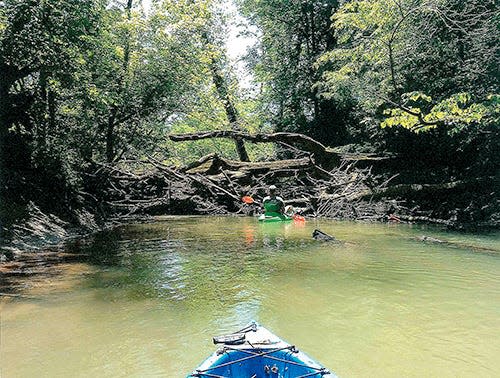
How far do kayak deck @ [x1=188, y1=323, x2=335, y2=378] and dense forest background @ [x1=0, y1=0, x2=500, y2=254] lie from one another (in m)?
8.55

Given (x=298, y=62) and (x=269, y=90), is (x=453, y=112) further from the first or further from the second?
(x=269, y=90)

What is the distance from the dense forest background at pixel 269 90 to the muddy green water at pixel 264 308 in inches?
163

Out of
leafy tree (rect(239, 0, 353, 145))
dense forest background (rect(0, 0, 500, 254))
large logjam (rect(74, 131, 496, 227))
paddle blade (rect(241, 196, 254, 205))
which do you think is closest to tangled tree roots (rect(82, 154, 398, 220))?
large logjam (rect(74, 131, 496, 227))

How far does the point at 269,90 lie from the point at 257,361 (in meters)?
22.6

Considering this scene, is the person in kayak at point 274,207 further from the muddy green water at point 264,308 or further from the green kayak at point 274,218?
the muddy green water at point 264,308

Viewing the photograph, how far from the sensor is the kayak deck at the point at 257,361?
369 cm

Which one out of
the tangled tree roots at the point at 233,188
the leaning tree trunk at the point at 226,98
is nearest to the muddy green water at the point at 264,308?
the tangled tree roots at the point at 233,188

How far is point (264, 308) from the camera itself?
618cm

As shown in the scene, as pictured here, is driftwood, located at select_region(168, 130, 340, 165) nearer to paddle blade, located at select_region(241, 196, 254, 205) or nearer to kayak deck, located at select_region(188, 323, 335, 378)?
paddle blade, located at select_region(241, 196, 254, 205)

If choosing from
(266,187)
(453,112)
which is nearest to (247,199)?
(266,187)

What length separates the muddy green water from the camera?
4.49 meters

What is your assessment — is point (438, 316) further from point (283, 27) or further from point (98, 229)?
point (283, 27)

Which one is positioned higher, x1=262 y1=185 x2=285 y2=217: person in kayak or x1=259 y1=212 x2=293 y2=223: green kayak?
x1=262 y1=185 x2=285 y2=217: person in kayak

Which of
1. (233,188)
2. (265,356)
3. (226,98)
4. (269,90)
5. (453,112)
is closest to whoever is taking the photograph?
(265,356)
